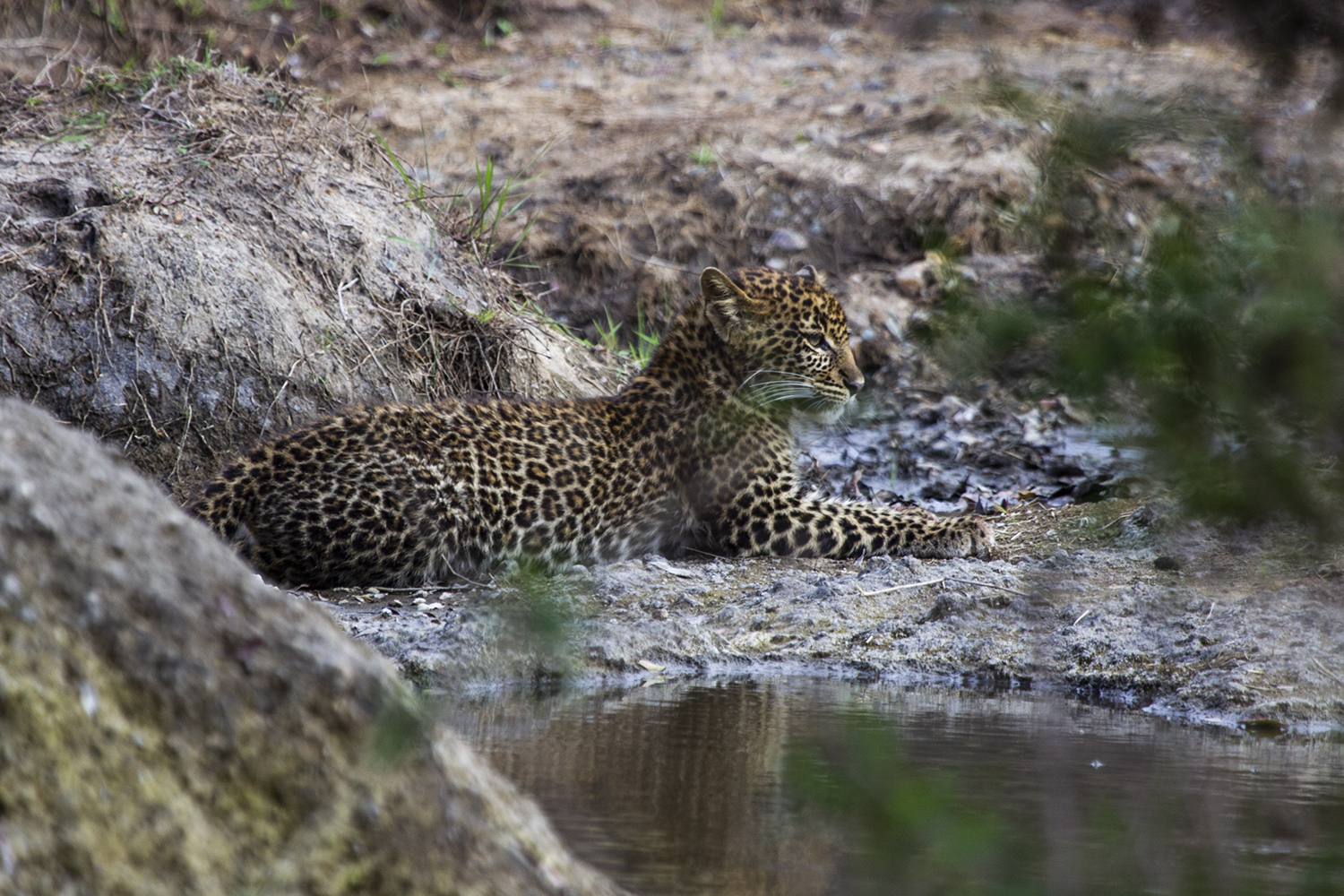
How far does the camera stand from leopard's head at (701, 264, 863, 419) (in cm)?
778

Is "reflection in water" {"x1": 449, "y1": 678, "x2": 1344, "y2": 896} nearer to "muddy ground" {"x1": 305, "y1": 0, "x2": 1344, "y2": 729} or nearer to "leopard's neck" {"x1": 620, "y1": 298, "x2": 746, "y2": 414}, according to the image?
"muddy ground" {"x1": 305, "y1": 0, "x2": 1344, "y2": 729}

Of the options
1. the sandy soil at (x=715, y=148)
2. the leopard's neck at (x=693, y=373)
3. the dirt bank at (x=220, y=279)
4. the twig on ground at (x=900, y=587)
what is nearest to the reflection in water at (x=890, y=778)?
the twig on ground at (x=900, y=587)

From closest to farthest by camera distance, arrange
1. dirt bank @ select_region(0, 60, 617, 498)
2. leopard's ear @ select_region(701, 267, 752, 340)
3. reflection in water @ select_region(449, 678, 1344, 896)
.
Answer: reflection in water @ select_region(449, 678, 1344, 896), dirt bank @ select_region(0, 60, 617, 498), leopard's ear @ select_region(701, 267, 752, 340)

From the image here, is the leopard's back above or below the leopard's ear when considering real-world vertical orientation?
below

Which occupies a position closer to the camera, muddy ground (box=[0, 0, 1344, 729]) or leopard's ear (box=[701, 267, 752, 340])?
muddy ground (box=[0, 0, 1344, 729])

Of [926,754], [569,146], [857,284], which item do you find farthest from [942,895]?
[569,146]

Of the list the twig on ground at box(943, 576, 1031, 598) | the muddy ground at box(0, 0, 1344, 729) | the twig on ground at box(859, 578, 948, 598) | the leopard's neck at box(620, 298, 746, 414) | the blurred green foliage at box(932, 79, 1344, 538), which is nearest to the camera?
the blurred green foliage at box(932, 79, 1344, 538)

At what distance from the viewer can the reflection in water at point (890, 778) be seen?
283 cm

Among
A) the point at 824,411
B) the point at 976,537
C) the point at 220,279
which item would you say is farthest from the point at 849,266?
the point at 220,279

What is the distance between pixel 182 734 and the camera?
2.36m

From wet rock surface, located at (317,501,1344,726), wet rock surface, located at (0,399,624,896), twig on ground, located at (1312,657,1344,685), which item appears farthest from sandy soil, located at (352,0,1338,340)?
wet rock surface, located at (0,399,624,896)

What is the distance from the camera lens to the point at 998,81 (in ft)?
5.98

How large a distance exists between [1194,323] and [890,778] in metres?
0.71

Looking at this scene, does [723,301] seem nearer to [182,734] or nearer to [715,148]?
[715,148]
